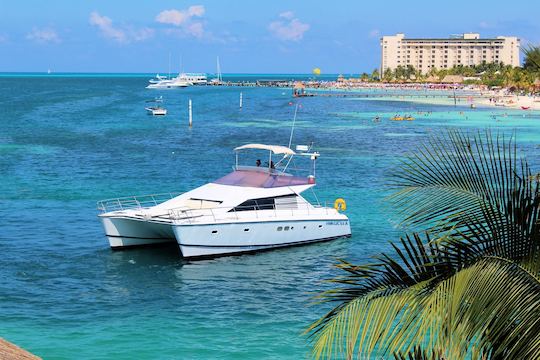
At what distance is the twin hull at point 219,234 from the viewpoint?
91.8 feet

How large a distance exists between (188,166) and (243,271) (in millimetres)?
30689

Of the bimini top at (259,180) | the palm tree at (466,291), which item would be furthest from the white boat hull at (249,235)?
the palm tree at (466,291)

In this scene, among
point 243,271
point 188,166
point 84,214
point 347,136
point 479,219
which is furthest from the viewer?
point 347,136

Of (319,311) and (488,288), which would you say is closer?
(488,288)

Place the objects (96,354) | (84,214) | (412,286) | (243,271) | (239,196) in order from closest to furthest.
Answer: (412,286) < (96,354) < (243,271) < (239,196) < (84,214)

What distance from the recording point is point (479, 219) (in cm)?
765

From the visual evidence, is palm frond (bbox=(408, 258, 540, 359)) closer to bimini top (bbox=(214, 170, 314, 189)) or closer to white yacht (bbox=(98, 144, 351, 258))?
white yacht (bbox=(98, 144, 351, 258))

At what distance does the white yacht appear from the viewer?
28.2m

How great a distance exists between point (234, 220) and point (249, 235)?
0.79 metres

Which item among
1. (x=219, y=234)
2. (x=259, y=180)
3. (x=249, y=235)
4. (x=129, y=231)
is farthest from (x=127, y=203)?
(x=219, y=234)

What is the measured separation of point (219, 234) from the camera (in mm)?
28328

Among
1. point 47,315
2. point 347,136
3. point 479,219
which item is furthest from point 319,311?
point 347,136

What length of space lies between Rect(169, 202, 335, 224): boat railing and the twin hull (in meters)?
0.30

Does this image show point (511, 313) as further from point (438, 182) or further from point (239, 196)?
point (239, 196)
